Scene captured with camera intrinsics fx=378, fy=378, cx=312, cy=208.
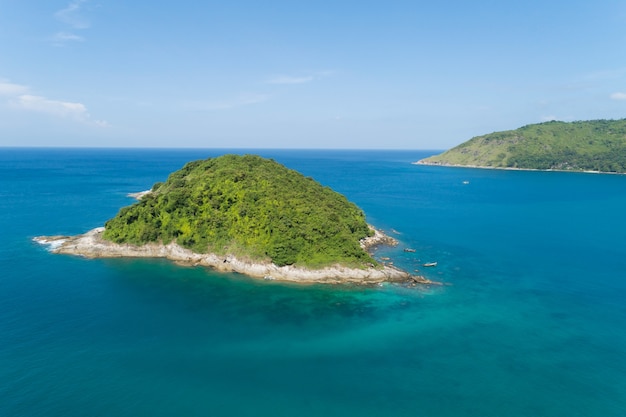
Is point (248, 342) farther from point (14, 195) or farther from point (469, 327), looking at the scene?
point (14, 195)

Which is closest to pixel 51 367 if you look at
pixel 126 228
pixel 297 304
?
pixel 297 304

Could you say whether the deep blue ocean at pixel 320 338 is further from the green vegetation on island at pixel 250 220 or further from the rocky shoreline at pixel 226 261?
the green vegetation on island at pixel 250 220

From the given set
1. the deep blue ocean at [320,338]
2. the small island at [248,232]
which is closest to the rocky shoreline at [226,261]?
the small island at [248,232]

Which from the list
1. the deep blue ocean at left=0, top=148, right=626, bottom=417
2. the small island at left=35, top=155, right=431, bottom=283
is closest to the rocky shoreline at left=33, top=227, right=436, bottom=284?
the small island at left=35, top=155, right=431, bottom=283

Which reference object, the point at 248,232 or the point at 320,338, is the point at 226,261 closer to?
the point at 248,232

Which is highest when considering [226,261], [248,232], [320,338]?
[248,232]

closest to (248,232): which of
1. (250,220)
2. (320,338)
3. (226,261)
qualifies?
(250,220)
